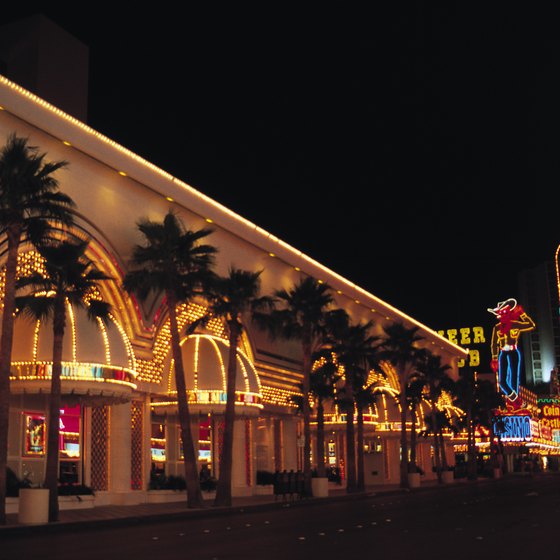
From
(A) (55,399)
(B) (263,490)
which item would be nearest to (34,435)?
(A) (55,399)

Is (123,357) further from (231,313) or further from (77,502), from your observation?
(231,313)

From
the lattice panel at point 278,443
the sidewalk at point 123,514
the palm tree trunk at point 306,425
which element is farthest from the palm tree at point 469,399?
the sidewalk at point 123,514

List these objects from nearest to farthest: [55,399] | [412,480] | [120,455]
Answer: [55,399]
[120,455]
[412,480]

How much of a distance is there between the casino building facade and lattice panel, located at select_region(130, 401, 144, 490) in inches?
1.9

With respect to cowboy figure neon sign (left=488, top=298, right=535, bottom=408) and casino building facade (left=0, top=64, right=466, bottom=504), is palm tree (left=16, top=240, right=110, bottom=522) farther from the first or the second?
cowboy figure neon sign (left=488, top=298, right=535, bottom=408)

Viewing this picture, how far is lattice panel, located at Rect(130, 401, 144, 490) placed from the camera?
3675 cm

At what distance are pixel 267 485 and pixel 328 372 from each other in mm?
7216

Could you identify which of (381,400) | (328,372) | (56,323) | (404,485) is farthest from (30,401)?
(381,400)

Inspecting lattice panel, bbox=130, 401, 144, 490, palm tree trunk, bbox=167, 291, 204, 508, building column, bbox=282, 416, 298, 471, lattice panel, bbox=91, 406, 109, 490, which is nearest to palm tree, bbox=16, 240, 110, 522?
palm tree trunk, bbox=167, 291, 204, 508

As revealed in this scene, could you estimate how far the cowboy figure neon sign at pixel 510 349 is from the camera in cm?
11462

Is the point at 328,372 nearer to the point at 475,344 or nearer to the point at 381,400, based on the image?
the point at 381,400

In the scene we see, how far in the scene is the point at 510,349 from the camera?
384 feet

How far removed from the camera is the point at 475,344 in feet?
536

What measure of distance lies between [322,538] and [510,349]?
102692mm
